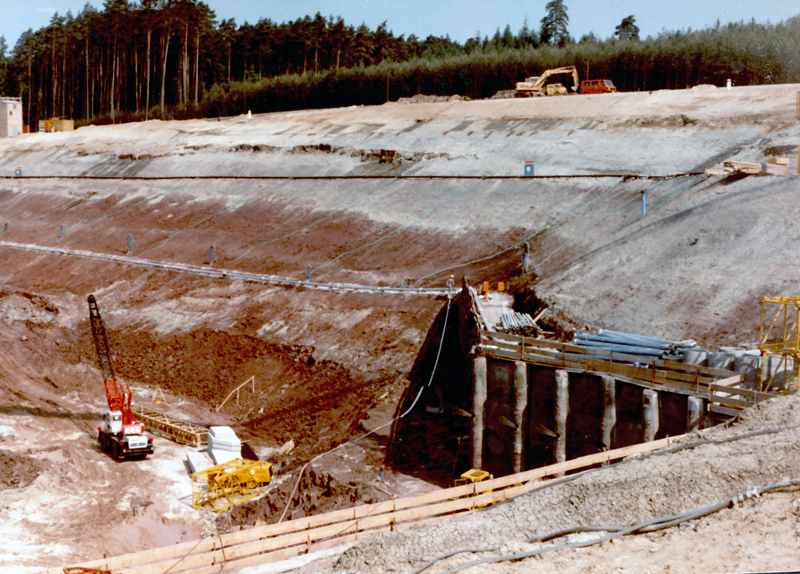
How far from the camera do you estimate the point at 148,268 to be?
39562 millimetres

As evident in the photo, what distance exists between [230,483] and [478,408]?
6.95 metres

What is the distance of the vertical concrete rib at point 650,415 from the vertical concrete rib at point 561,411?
232 centimetres

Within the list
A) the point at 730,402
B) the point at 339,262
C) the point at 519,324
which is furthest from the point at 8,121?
the point at 730,402

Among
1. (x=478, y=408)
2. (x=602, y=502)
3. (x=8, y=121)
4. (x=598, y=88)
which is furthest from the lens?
(x=8, y=121)

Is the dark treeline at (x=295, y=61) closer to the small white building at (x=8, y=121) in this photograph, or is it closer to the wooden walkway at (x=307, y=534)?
the small white building at (x=8, y=121)

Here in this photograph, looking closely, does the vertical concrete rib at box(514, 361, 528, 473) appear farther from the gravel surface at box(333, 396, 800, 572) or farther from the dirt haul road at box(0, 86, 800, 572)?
the gravel surface at box(333, 396, 800, 572)

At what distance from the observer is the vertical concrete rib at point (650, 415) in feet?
57.5

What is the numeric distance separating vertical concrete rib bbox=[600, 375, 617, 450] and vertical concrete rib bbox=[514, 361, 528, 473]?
2.49 metres

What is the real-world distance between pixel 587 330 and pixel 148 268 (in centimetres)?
2331

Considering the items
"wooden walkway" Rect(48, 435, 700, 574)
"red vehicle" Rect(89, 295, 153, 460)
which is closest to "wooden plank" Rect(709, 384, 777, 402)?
"wooden walkway" Rect(48, 435, 700, 574)

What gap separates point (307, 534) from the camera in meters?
13.0

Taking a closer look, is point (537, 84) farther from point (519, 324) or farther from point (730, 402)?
point (730, 402)

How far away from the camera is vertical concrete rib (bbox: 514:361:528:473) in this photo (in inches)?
808

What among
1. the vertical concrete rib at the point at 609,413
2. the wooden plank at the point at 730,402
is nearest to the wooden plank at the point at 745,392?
the wooden plank at the point at 730,402
